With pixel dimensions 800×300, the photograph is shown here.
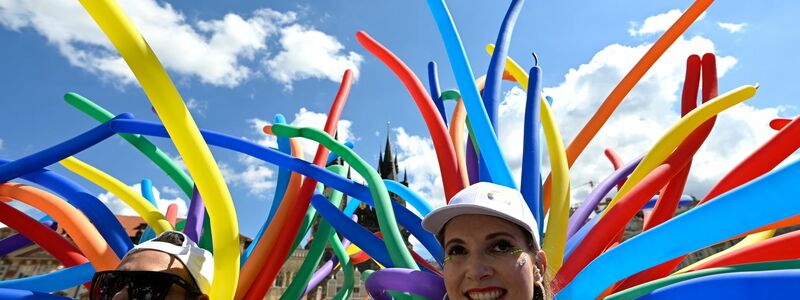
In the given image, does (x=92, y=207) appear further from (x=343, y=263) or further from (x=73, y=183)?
(x=343, y=263)

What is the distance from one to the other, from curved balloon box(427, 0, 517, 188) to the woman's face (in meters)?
2.10

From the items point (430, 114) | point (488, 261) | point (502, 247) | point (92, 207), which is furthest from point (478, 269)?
point (92, 207)

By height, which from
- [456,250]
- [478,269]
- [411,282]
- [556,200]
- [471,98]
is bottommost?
[478,269]

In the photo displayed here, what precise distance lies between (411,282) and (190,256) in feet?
5.45

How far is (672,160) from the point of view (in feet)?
13.6

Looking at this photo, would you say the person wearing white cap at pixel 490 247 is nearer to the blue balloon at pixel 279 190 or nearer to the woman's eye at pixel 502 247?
the woman's eye at pixel 502 247

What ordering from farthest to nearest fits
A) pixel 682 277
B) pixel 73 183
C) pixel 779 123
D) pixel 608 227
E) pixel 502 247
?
pixel 779 123, pixel 73 183, pixel 608 227, pixel 682 277, pixel 502 247

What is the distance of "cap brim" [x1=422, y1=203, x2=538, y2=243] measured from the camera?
1.79m

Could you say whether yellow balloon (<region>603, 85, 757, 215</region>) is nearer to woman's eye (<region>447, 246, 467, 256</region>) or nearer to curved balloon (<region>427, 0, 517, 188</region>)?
curved balloon (<region>427, 0, 517, 188</region>)

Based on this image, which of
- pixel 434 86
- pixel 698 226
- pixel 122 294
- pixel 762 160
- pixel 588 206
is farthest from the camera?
pixel 434 86

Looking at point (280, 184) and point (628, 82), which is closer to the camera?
point (628, 82)

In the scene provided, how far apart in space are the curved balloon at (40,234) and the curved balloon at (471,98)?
4244mm

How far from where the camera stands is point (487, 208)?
178 centimetres

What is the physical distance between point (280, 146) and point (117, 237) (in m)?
2.09
